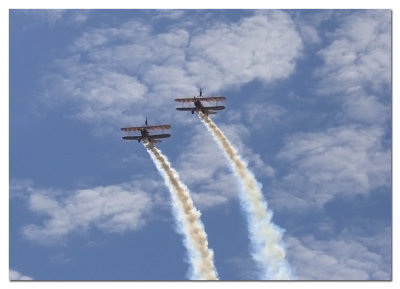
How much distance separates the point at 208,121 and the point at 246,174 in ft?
19.7

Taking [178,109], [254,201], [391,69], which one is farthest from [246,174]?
[391,69]

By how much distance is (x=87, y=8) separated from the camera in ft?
190

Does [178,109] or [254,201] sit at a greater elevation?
[178,109]

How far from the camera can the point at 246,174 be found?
239 feet

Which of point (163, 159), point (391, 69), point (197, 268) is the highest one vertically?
point (163, 159)

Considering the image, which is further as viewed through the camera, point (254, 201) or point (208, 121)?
point (208, 121)
